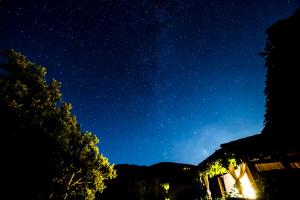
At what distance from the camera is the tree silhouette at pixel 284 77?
7.77 meters

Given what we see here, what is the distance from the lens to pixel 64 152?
1750cm

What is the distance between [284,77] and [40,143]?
53.9 feet

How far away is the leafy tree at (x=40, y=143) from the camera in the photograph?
14.7 m

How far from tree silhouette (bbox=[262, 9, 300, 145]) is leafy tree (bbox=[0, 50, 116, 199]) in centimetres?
1529

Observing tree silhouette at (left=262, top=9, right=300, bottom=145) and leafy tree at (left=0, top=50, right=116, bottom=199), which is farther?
leafy tree at (left=0, top=50, right=116, bottom=199)

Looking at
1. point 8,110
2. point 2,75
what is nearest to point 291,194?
point 8,110

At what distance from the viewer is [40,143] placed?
16.2 meters

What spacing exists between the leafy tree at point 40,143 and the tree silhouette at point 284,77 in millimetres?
15294

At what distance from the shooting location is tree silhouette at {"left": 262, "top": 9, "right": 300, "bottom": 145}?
7.77 meters

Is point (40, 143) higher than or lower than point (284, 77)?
higher

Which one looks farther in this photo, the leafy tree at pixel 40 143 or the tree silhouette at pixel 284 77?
the leafy tree at pixel 40 143

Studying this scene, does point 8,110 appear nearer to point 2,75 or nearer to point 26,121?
point 26,121

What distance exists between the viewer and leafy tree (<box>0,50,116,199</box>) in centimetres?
1473

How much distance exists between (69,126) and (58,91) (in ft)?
11.5
